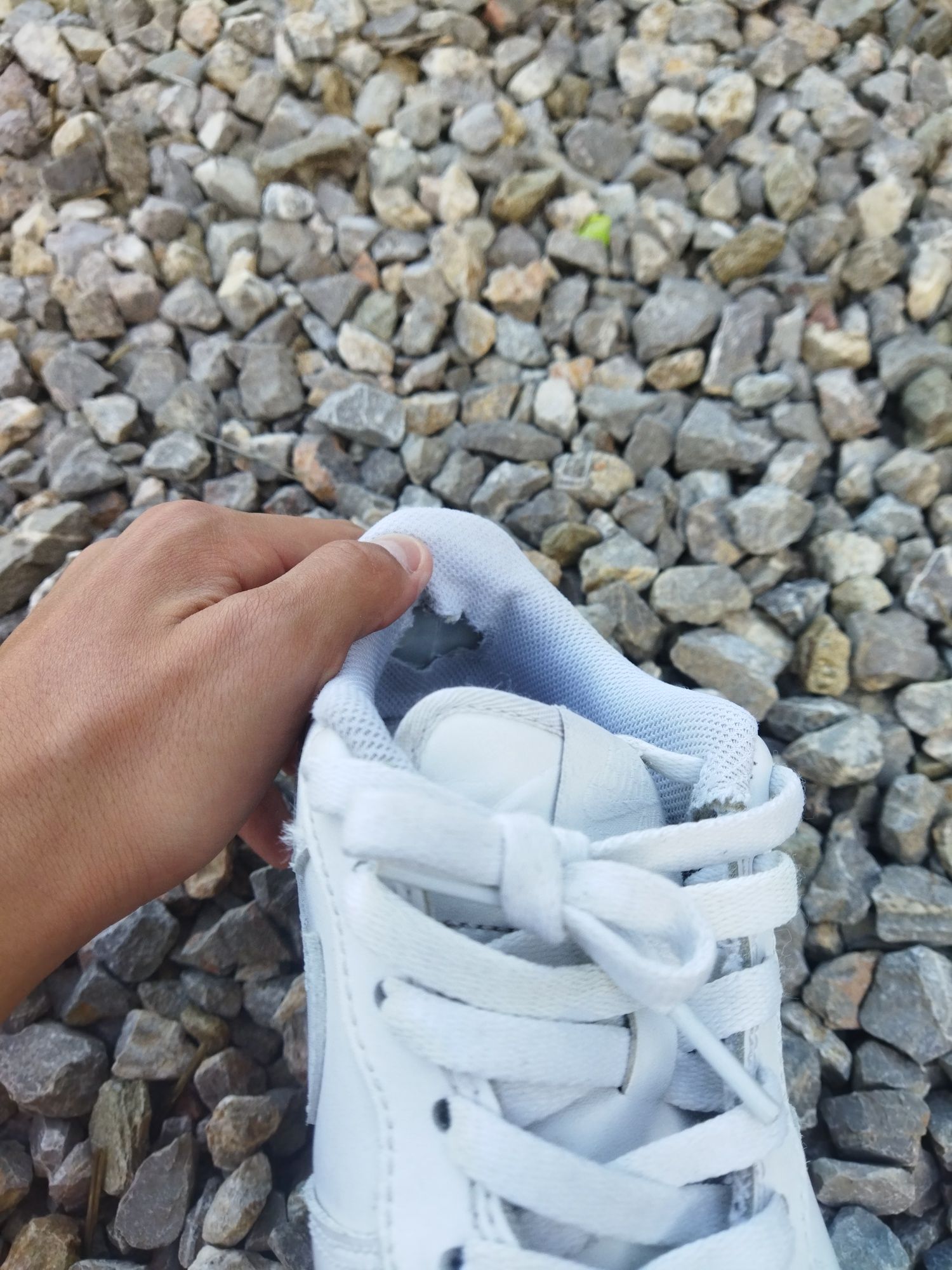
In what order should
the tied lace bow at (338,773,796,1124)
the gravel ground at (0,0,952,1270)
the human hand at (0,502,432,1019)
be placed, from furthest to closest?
the gravel ground at (0,0,952,1270) → the human hand at (0,502,432,1019) → the tied lace bow at (338,773,796,1124)

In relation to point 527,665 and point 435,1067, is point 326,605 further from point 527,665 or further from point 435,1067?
point 435,1067

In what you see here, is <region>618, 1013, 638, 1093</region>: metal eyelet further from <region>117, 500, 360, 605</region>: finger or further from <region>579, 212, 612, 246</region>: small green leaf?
<region>579, 212, 612, 246</region>: small green leaf

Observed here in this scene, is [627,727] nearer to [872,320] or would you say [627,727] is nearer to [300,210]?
[872,320]

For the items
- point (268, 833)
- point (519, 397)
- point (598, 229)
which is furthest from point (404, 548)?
point (598, 229)

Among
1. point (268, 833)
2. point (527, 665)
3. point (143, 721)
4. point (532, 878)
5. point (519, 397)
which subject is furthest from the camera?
point (519, 397)

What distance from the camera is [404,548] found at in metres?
0.69

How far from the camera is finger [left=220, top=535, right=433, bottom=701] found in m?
0.62

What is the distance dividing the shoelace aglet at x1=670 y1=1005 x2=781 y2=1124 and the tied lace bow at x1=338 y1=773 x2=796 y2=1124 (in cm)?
1

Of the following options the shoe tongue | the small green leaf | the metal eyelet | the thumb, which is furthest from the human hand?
the small green leaf

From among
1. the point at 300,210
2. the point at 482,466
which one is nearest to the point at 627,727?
the point at 482,466

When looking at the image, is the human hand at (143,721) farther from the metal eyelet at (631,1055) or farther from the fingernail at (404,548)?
the metal eyelet at (631,1055)

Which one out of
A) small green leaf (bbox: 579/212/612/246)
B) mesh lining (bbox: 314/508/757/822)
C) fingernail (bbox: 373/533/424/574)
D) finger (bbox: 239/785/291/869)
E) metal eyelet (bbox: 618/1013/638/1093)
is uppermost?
small green leaf (bbox: 579/212/612/246)

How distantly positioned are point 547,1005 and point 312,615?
11.5 inches

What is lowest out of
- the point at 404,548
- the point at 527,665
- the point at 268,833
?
the point at 268,833
